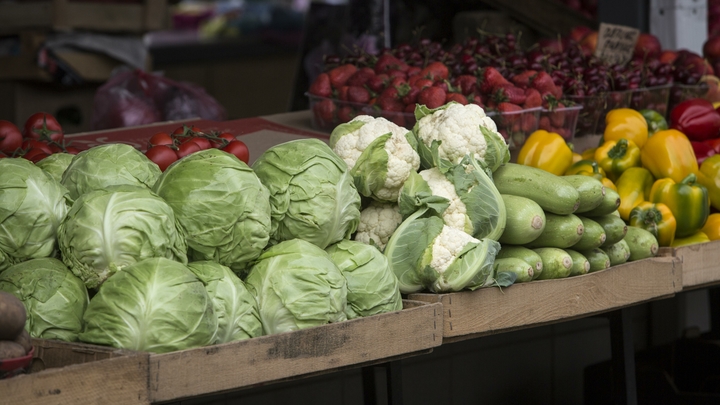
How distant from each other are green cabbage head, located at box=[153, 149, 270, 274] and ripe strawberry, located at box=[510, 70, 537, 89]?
157cm

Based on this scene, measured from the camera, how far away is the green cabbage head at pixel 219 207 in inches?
77.8

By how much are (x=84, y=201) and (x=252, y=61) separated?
670 cm

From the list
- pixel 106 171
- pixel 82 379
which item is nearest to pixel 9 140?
pixel 106 171

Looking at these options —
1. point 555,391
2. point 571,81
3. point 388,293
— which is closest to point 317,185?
point 388,293

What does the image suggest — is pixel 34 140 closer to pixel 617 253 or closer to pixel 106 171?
pixel 106 171

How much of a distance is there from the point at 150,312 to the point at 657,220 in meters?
1.95

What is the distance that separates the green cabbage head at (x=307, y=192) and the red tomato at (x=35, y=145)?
93cm

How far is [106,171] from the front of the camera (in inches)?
83.4

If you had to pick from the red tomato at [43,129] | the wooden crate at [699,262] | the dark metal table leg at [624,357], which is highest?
the red tomato at [43,129]

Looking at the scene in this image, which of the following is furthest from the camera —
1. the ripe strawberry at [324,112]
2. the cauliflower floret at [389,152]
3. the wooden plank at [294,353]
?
the ripe strawberry at [324,112]

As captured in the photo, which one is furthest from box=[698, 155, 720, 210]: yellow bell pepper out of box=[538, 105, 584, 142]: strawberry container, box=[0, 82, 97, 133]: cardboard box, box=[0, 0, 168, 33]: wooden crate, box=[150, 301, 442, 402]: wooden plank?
box=[0, 0, 168, 33]: wooden crate

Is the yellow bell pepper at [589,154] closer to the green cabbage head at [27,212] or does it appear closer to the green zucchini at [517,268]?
the green zucchini at [517,268]

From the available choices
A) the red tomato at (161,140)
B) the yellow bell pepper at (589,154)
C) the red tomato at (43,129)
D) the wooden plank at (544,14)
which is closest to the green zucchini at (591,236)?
the yellow bell pepper at (589,154)

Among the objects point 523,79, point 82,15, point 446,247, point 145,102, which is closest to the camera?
point 446,247
